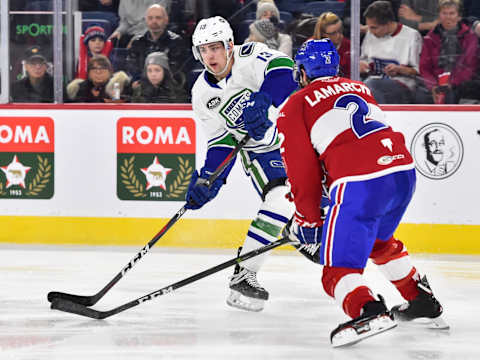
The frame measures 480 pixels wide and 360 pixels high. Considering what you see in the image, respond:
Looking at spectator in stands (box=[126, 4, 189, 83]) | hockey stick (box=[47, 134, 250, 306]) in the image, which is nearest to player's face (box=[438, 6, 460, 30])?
spectator in stands (box=[126, 4, 189, 83])

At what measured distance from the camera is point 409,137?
484 centimetres

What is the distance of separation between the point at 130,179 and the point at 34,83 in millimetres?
805

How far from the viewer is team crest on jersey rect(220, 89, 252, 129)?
3.60 m

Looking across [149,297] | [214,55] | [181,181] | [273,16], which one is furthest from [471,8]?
[149,297]

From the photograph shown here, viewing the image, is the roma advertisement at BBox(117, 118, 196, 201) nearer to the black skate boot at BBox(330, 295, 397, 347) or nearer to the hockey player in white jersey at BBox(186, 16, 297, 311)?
the hockey player in white jersey at BBox(186, 16, 297, 311)

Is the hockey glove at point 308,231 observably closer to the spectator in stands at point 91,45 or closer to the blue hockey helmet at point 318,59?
the blue hockey helmet at point 318,59

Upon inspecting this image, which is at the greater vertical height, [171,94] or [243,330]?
[171,94]

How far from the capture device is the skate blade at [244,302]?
135 inches

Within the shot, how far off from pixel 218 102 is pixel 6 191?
2.02 metres

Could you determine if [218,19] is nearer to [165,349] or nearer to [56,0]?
[165,349]

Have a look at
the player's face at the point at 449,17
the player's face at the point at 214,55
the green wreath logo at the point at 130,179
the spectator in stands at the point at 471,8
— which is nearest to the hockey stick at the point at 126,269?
the player's face at the point at 214,55

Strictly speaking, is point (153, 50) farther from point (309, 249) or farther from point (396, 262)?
point (396, 262)

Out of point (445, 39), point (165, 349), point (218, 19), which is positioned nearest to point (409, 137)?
point (445, 39)

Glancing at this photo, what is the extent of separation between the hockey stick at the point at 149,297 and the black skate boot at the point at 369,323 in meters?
0.55
